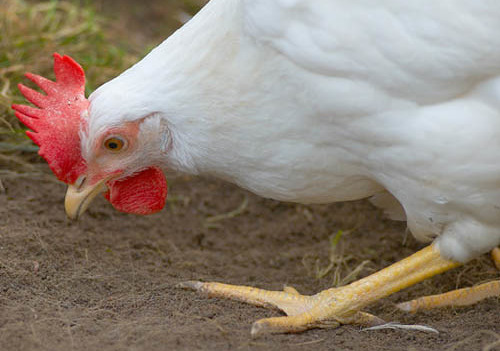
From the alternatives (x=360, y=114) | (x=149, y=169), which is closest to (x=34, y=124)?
(x=149, y=169)

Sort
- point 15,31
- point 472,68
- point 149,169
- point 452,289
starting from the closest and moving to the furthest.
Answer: point 472,68
point 149,169
point 452,289
point 15,31

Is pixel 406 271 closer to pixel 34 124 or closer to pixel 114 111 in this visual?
pixel 114 111

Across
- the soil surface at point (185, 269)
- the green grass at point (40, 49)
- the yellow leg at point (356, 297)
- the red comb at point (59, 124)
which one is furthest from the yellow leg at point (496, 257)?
the green grass at point (40, 49)

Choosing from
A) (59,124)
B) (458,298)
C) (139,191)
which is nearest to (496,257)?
(458,298)

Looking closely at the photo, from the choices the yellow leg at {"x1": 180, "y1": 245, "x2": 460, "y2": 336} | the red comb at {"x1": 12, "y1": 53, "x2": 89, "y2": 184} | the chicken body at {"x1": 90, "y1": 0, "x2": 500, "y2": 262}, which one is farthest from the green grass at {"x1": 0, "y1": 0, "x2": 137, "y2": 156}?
the yellow leg at {"x1": 180, "y1": 245, "x2": 460, "y2": 336}

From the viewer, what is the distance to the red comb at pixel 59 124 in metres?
2.59

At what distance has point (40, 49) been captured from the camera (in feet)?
13.3

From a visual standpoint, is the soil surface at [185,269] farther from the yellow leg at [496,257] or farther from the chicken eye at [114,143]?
the chicken eye at [114,143]

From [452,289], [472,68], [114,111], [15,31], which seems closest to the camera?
[472,68]

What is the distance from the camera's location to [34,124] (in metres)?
2.61

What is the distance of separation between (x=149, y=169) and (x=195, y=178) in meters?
1.40

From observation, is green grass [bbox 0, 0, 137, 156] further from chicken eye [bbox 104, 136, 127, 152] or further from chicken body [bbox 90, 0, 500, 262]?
chicken body [bbox 90, 0, 500, 262]

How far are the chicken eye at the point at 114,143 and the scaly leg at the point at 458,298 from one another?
4.36 ft

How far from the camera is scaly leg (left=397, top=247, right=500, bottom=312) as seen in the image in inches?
111
